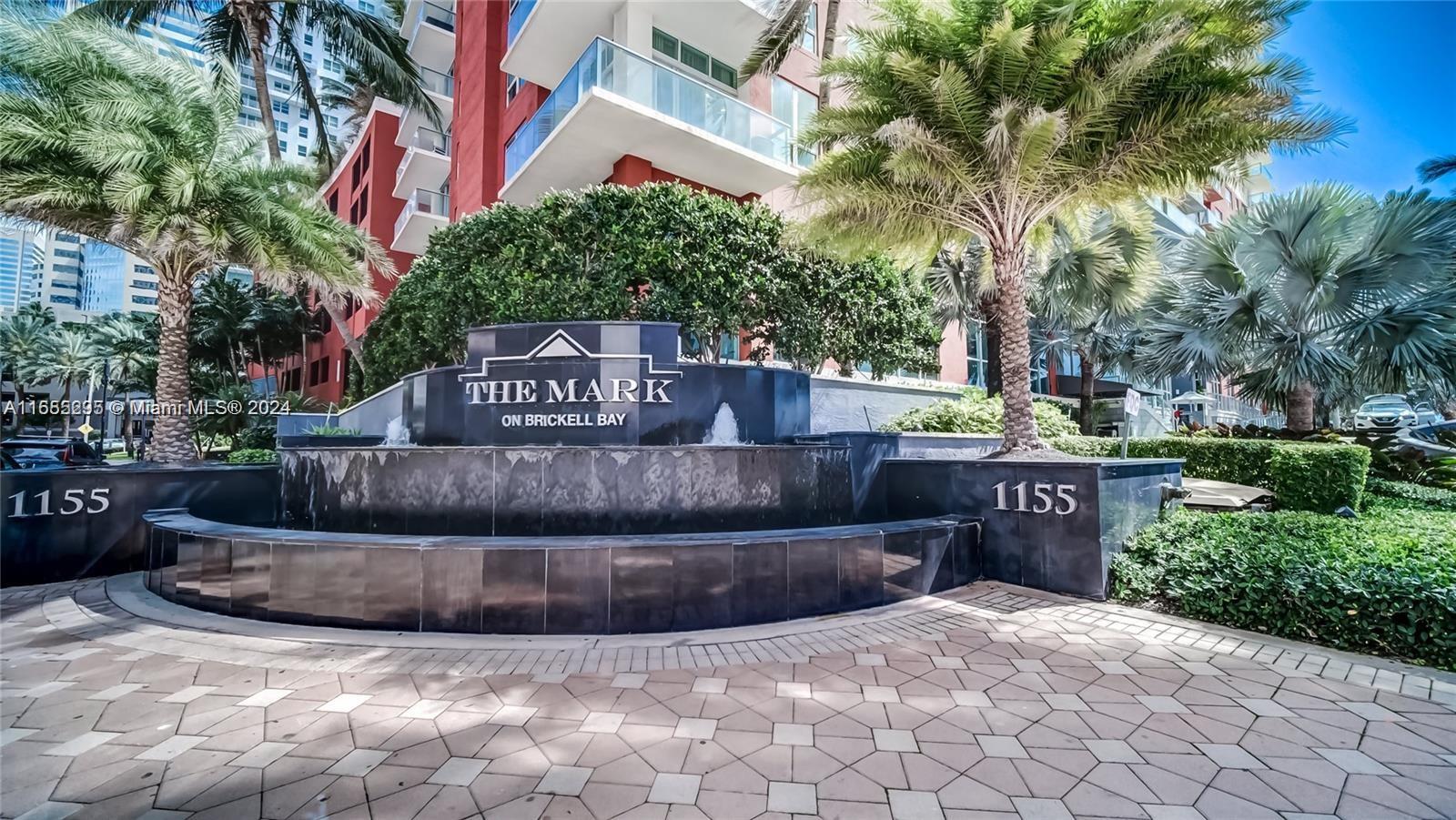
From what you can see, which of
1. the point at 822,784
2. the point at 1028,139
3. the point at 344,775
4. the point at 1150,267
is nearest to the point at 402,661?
the point at 344,775

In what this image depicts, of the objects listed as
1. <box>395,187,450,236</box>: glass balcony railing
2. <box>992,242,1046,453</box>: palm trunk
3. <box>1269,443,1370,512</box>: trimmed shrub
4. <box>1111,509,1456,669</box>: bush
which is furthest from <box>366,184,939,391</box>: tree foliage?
<box>395,187,450,236</box>: glass balcony railing

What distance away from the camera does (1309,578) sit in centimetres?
479

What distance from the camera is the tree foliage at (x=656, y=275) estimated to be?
12117 millimetres

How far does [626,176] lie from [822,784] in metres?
15.5

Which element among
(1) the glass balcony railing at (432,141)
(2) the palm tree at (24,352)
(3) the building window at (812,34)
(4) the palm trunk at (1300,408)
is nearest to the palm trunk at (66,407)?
(2) the palm tree at (24,352)

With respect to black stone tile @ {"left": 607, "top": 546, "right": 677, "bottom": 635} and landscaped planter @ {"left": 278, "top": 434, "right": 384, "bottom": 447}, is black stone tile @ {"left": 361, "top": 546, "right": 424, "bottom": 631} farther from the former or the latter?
landscaped planter @ {"left": 278, "top": 434, "right": 384, "bottom": 447}

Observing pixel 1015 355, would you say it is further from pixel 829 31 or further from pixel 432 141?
pixel 432 141

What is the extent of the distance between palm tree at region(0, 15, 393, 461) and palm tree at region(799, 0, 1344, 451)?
32.8 feet

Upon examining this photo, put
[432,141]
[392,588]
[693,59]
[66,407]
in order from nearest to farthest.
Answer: [392,588] < [693,59] < [432,141] < [66,407]

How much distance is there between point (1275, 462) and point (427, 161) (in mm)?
29376

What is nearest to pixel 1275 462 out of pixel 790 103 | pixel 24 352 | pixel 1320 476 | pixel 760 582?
pixel 1320 476

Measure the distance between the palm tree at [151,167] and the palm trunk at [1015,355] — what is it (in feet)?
40.0

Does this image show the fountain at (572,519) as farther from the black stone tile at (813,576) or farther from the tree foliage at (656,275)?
the tree foliage at (656,275)

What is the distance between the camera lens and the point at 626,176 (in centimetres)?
1584
